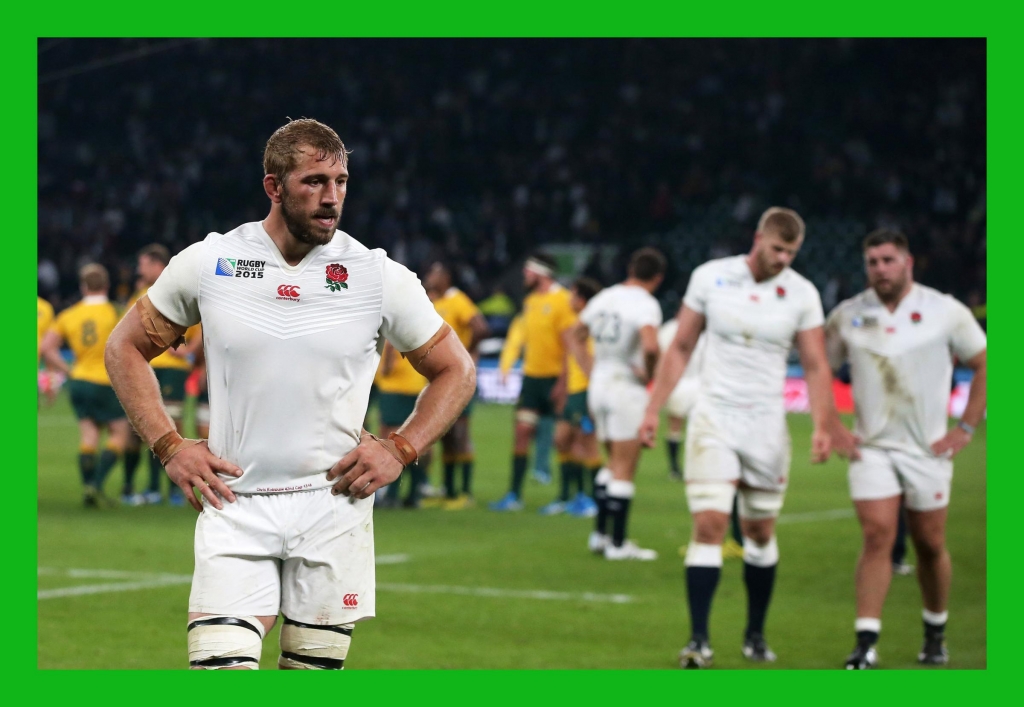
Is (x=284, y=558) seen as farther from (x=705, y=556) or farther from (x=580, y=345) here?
(x=580, y=345)

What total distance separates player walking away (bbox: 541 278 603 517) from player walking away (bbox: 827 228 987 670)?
538 cm

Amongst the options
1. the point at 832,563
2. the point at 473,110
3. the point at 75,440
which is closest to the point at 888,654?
the point at 832,563

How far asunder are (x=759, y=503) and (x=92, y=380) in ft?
26.8

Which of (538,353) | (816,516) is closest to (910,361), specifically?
(816,516)

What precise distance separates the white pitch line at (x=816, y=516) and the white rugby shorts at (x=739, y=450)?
19.4 ft

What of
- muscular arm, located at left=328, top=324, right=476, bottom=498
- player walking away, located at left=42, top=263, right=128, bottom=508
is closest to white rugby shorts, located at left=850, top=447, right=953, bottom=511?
muscular arm, located at left=328, top=324, right=476, bottom=498

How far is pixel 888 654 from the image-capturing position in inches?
326

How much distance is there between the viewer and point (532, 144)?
1465 inches

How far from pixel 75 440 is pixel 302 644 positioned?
1730cm

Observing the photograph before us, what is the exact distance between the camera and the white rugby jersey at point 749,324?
8062 mm

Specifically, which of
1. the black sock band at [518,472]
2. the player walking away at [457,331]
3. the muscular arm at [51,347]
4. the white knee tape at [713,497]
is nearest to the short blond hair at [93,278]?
the muscular arm at [51,347]

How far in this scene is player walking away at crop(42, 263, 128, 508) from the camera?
14102 millimetres

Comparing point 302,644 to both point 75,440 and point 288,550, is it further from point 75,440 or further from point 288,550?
point 75,440

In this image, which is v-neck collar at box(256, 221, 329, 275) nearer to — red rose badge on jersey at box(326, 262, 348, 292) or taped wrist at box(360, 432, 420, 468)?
red rose badge on jersey at box(326, 262, 348, 292)
